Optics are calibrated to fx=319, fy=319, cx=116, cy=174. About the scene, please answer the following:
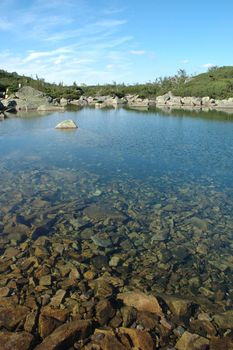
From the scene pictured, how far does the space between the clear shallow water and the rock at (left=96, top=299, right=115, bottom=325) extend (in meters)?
0.96

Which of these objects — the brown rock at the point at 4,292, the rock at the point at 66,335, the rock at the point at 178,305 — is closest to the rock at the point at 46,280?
the brown rock at the point at 4,292

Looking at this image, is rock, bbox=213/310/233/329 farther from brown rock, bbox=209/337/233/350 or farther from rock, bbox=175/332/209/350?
rock, bbox=175/332/209/350

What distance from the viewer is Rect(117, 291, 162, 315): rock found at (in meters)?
6.18

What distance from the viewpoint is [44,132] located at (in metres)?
30.9

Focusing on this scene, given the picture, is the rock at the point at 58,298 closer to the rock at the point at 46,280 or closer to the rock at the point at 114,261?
the rock at the point at 46,280

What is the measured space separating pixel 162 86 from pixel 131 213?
12431 centimetres

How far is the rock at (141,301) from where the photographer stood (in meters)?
6.18

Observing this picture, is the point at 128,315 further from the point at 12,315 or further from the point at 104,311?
the point at 12,315

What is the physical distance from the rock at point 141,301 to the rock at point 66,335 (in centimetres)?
104

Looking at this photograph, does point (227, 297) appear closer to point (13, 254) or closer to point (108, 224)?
point (108, 224)

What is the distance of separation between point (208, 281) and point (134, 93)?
114183 mm

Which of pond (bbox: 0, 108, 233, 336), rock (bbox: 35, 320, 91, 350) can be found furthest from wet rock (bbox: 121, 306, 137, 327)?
pond (bbox: 0, 108, 233, 336)

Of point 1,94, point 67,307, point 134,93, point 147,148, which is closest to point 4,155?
point 147,148

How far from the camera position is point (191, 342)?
5.38 m
